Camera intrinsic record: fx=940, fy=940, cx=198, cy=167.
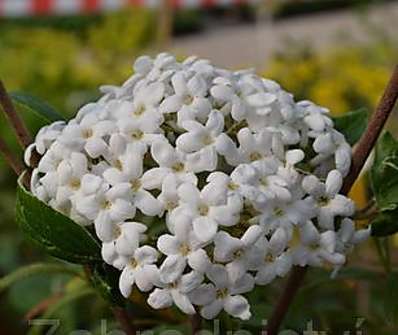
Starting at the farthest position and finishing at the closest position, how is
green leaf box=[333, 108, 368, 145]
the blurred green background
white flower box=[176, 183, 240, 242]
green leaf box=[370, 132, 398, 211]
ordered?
1. the blurred green background
2. green leaf box=[333, 108, 368, 145]
3. green leaf box=[370, 132, 398, 211]
4. white flower box=[176, 183, 240, 242]

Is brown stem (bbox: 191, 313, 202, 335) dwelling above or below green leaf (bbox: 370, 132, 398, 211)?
below

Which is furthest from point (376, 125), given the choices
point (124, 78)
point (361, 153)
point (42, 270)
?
point (124, 78)

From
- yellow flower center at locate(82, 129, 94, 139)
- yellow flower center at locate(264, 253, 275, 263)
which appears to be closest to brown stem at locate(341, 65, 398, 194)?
yellow flower center at locate(264, 253, 275, 263)

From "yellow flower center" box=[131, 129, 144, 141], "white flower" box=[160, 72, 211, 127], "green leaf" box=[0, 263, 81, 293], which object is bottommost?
"green leaf" box=[0, 263, 81, 293]

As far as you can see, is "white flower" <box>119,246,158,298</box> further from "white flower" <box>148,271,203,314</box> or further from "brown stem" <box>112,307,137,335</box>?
"brown stem" <box>112,307,137,335</box>

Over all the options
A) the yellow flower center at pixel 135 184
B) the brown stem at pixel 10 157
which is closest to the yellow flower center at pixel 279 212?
the yellow flower center at pixel 135 184

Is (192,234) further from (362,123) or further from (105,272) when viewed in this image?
(362,123)

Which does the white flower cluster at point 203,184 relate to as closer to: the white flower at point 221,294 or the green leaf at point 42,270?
the white flower at point 221,294

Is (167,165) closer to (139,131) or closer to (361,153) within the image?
(139,131)
